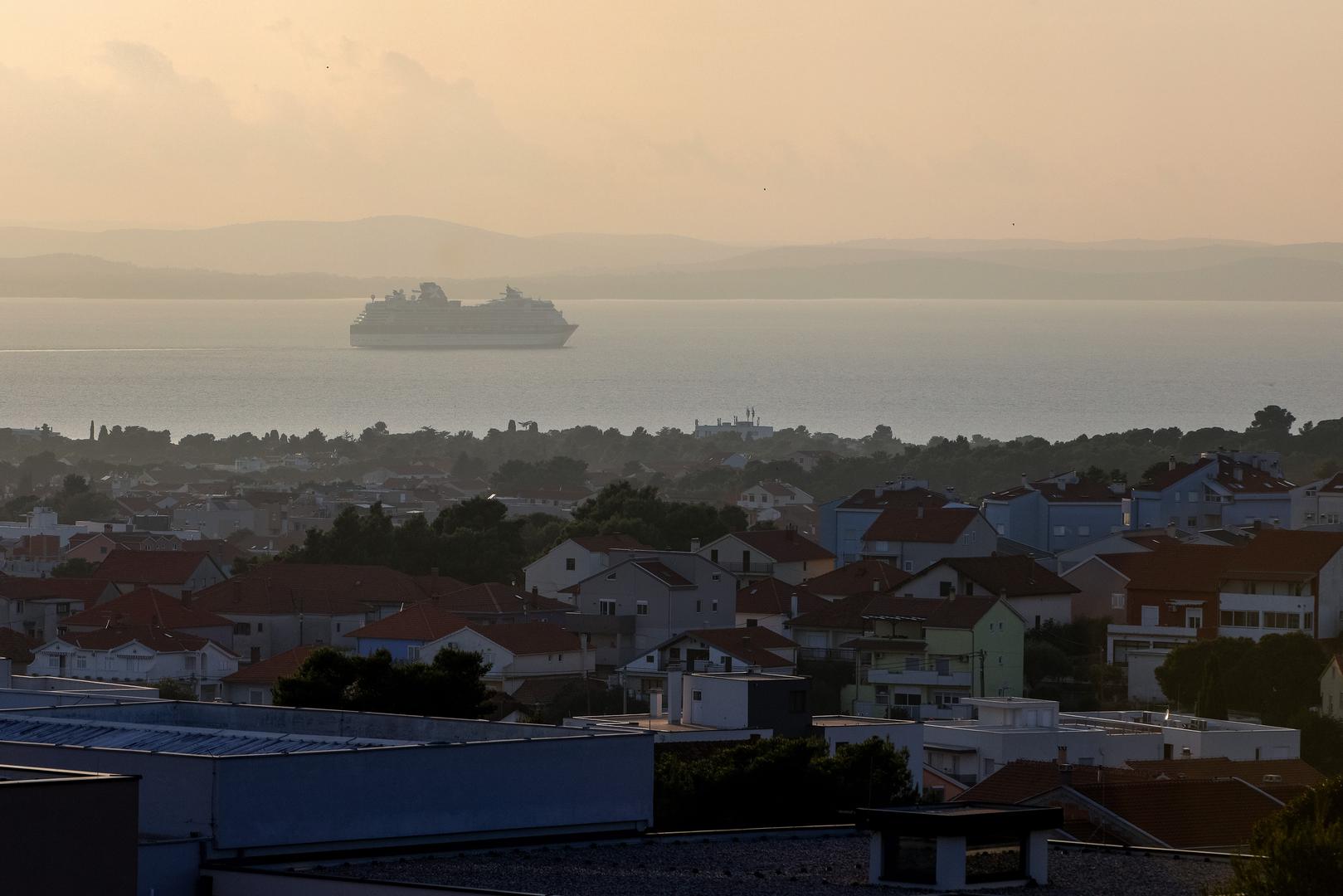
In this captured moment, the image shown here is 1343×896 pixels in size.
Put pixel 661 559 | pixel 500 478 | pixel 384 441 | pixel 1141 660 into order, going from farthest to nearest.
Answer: pixel 384 441 → pixel 500 478 → pixel 661 559 → pixel 1141 660

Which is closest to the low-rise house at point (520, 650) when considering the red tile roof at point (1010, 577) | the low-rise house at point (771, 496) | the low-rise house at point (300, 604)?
the low-rise house at point (300, 604)

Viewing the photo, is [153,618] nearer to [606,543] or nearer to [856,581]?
[606,543]

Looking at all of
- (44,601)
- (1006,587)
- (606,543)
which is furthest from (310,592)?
(1006,587)

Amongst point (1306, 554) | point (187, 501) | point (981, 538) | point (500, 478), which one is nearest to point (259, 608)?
point (981, 538)

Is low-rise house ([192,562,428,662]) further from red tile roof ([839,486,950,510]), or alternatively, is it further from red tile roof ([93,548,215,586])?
red tile roof ([839,486,950,510])

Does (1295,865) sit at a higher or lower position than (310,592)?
lower

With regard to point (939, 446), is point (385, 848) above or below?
below

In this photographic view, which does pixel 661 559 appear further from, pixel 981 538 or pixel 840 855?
pixel 840 855
